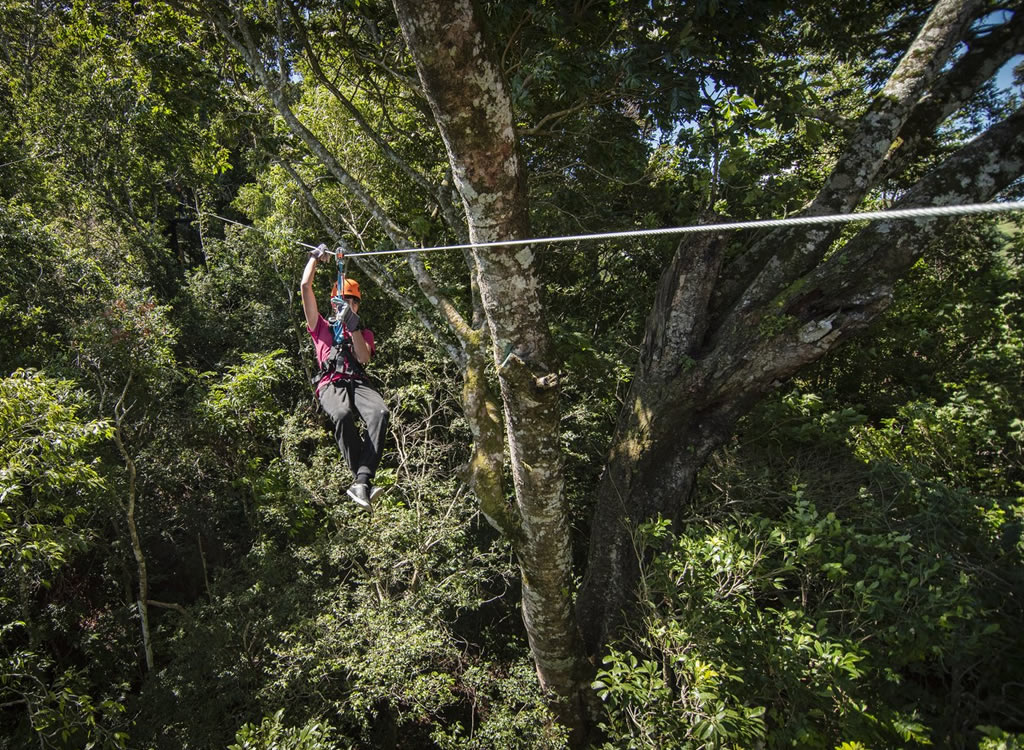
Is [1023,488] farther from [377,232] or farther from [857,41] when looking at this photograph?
[377,232]

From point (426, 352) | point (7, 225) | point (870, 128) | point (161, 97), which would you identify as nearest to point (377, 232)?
point (426, 352)

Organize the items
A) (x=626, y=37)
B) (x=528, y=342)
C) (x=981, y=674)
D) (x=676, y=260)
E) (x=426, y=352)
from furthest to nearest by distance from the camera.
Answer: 1. (x=426, y=352)
2. (x=676, y=260)
3. (x=626, y=37)
4. (x=981, y=674)
5. (x=528, y=342)

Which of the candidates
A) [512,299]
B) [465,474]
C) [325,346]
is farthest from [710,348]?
[325,346]

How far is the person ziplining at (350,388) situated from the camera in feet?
12.5

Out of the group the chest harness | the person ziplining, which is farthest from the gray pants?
the chest harness

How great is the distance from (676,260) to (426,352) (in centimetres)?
405

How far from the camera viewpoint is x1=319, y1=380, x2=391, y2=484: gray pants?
3.92m

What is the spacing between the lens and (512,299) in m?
2.96

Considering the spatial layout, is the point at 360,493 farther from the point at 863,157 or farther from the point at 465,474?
the point at 863,157

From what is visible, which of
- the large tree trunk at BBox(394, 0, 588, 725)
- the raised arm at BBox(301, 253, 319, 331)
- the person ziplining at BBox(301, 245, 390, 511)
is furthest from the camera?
the person ziplining at BBox(301, 245, 390, 511)

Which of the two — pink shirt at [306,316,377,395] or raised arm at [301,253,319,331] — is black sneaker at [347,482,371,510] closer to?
pink shirt at [306,316,377,395]

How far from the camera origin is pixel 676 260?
14.5ft

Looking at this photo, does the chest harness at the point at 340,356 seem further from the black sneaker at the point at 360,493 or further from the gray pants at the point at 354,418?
the black sneaker at the point at 360,493

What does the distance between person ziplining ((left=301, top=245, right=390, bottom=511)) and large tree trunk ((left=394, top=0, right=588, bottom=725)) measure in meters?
1.16
